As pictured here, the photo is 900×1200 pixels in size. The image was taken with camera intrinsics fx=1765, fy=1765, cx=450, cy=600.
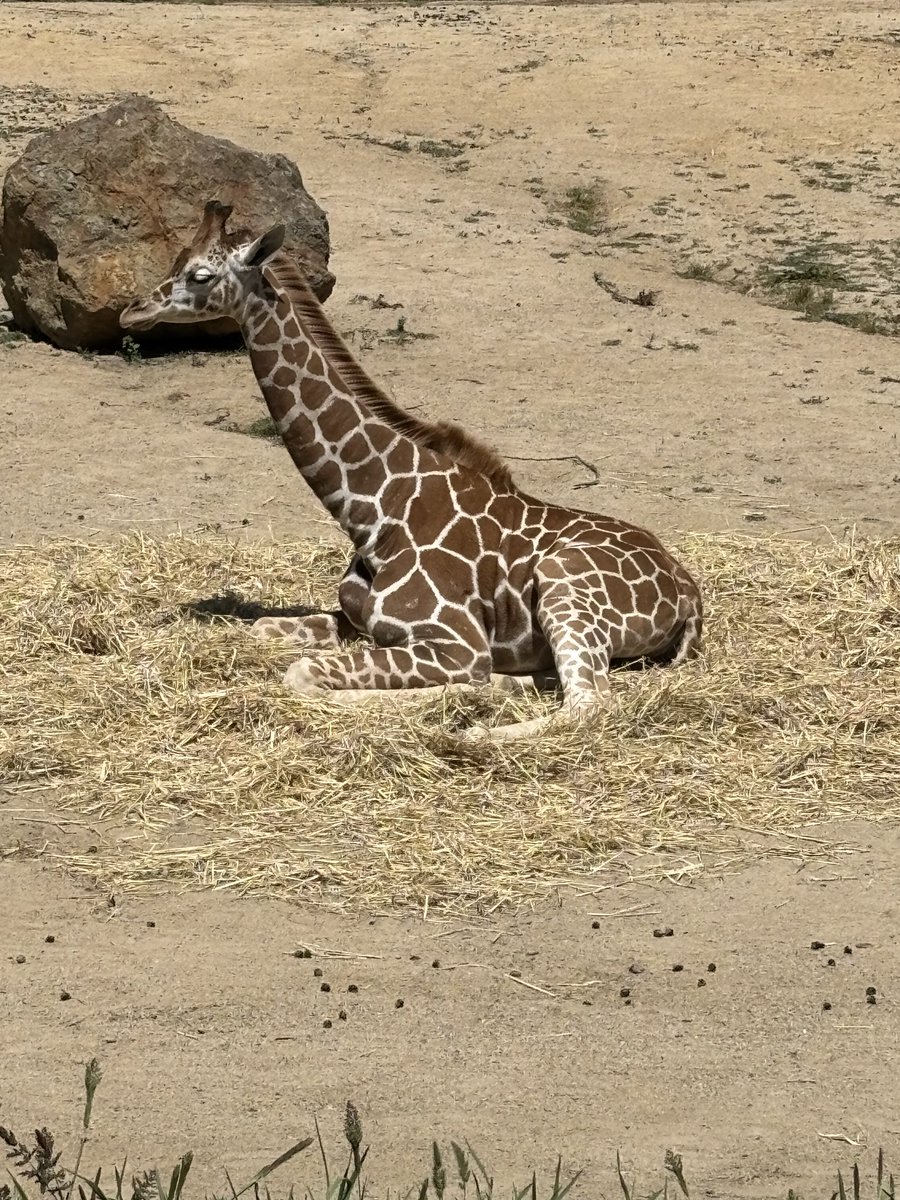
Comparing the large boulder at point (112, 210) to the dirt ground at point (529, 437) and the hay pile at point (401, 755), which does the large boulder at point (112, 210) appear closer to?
the dirt ground at point (529, 437)

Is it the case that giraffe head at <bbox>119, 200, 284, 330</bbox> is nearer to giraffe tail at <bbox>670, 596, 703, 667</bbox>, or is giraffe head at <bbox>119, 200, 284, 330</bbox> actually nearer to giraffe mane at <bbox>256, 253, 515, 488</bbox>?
giraffe mane at <bbox>256, 253, 515, 488</bbox>

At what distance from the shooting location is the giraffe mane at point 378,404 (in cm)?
922

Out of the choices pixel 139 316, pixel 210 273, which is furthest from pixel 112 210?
pixel 210 273

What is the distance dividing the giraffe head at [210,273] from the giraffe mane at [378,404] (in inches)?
7.8

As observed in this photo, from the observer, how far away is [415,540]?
8.83 m

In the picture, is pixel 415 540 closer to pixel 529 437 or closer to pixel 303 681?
pixel 303 681

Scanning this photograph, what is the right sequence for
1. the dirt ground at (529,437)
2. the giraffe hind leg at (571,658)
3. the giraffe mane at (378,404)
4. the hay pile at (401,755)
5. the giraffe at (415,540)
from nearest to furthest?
1. the dirt ground at (529,437)
2. the hay pile at (401,755)
3. the giraffe hind leg at (571,658)
4. the giraffe at (415,540)
5. the giraffe mane at (378,404)

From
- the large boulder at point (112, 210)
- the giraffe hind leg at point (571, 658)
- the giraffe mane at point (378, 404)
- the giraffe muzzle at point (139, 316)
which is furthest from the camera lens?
the large boulder at point (112, 210)

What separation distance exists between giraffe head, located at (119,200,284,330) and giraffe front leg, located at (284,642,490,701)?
1.96 m

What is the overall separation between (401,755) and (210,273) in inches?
115

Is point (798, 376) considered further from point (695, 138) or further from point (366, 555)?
point (695, 138)

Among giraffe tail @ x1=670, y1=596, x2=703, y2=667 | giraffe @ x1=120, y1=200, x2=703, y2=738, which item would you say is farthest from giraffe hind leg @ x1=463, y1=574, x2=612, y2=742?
giraffe tail @ x1=670, y1=596, x2=703, y2=667

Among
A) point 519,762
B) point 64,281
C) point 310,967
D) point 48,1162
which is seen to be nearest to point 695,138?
point 64,281

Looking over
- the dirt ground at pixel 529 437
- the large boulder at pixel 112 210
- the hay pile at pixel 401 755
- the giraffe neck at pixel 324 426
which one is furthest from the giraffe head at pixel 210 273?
the large boulder at pixel 112 210
